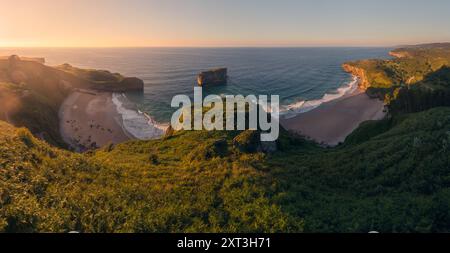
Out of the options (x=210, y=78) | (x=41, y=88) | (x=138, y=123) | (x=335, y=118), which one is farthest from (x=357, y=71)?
(x=41, y=88)

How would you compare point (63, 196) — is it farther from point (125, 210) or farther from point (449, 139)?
point (449, 139)

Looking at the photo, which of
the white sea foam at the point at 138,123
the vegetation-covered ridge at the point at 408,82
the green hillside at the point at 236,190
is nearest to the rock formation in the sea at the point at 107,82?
the white sea foam at the point at 138,123

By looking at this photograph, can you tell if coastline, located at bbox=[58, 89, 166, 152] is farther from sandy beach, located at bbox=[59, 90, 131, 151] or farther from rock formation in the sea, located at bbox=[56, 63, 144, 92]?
rock formation in the sea, located at bbox=[56, 63, 144, 92]

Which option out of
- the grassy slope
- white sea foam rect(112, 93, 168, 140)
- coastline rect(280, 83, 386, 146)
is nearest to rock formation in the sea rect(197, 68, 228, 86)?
white sea foam rect(112, 93, 168, 140)

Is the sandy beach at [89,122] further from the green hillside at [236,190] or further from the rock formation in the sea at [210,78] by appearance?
the rock formation in the sea at [210,78]

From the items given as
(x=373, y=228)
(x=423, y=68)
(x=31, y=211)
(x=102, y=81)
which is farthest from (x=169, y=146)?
(x=423, y=68)
